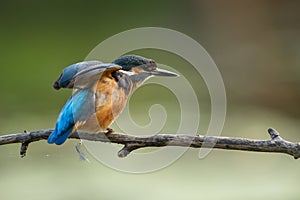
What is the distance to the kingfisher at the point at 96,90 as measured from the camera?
1212mm

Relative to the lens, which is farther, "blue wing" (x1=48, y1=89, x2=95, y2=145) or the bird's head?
the bird's head

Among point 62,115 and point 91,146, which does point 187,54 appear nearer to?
point 91,146

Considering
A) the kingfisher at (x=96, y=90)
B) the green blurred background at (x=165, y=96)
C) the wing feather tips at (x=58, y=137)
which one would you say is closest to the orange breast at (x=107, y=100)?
the kingfisher at (x=96, y=90)

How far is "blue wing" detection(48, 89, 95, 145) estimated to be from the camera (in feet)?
4.00

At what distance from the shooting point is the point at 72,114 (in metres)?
1.25

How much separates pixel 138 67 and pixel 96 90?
107mm

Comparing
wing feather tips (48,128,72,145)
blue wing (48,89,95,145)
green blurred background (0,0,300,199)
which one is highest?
blue wing (48,89,95,145)

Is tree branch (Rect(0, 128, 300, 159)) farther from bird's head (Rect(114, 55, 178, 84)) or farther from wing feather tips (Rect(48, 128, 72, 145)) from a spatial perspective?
bird's head (Rect(114, 55, 178, 84))

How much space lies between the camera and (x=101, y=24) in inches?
174

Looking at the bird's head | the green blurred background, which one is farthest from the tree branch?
the green blurred background

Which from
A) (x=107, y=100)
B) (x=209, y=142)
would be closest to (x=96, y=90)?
(x=107, y=100)

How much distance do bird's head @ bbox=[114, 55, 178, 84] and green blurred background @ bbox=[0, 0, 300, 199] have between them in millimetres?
1055

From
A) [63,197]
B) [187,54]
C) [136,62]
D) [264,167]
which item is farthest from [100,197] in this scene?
[187,54]

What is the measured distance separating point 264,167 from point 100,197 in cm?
62
